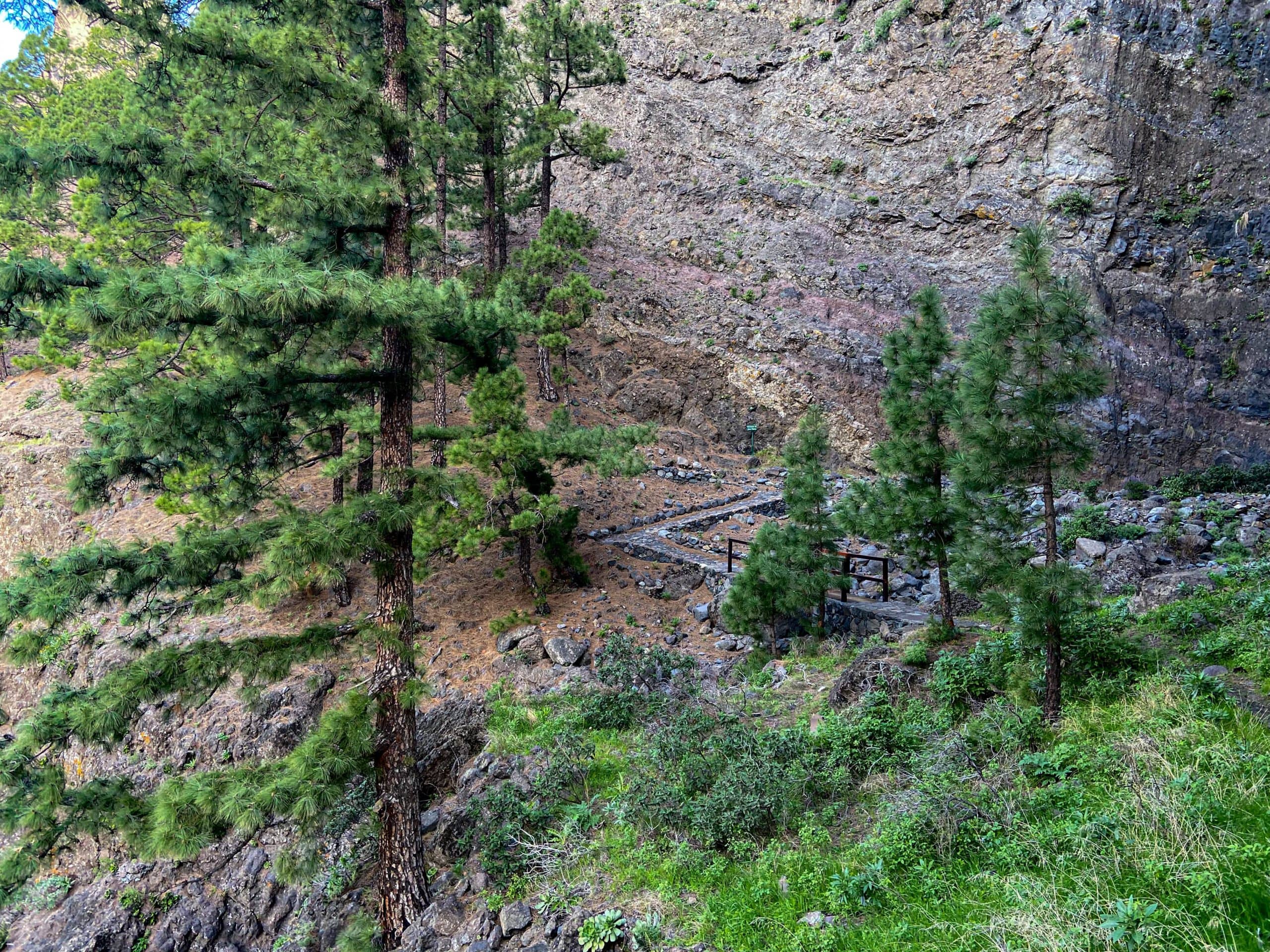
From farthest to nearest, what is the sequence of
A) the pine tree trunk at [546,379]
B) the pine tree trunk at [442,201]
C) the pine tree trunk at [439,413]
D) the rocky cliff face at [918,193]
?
1. the pine tree trunk at [546,379]
2. the rocky cliff face at [918,193]
3. the pine tree trunk at [439,413]
4. the pine tree trunk at [442,201]

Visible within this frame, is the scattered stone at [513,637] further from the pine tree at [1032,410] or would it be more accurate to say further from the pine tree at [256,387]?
the pine tree at [1032,410]

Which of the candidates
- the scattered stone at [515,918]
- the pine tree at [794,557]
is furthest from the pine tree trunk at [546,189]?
the scattered stone at [515,918]

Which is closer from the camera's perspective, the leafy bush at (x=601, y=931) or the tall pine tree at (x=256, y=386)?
the tall pine tree at (x=256, y=386)

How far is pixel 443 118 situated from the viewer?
15469 mm

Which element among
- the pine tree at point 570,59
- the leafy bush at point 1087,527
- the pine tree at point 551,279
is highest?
the pine tree at point 570,59

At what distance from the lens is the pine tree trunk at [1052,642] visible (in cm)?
671

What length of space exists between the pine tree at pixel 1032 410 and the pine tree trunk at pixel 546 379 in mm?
16578

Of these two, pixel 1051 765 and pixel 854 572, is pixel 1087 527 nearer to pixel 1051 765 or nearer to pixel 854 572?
pixel 854 572

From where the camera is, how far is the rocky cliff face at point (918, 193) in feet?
65.4

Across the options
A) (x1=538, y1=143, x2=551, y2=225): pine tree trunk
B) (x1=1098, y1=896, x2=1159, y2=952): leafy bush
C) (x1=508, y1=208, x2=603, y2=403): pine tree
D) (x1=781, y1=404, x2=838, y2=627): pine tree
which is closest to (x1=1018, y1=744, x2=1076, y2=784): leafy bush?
(x1=1098, y1=896, x2=1159, y2=952): leafy bush

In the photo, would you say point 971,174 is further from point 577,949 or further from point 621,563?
point 577,949

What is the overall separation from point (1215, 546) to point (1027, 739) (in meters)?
10.5

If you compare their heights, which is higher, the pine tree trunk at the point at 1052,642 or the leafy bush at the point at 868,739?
the pine tree trunk at the point at 1052,642

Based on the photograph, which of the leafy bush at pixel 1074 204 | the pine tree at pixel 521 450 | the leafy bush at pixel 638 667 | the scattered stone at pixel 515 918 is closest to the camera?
the scattered stone at pixel 515 918
